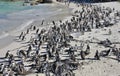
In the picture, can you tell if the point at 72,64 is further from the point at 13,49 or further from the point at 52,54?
the point at 13,49

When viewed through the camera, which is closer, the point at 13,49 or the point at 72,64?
the point at 72,64

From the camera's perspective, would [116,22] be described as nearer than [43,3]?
Yes

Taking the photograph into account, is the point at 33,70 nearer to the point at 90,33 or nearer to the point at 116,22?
the point at 90,33

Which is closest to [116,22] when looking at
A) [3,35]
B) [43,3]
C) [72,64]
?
[3,35]

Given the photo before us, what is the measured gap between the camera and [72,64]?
26.7 meters

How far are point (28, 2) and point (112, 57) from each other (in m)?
66.7

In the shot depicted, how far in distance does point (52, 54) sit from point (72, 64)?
364 centimetres

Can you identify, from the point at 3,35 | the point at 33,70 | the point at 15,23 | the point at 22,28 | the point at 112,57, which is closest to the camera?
the point at 33,70

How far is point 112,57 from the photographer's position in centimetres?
2900

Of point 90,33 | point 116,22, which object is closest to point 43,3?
point 116,22

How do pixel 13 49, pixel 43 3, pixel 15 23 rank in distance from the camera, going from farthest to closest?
pixel 43 3
pixel 15 23
pixel 13 49

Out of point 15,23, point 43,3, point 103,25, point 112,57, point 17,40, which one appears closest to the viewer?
point 112,57

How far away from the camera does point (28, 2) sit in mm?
93250

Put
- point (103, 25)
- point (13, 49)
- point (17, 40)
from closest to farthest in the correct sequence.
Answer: point (13, 49), point (17, 40), point (103, 25)
